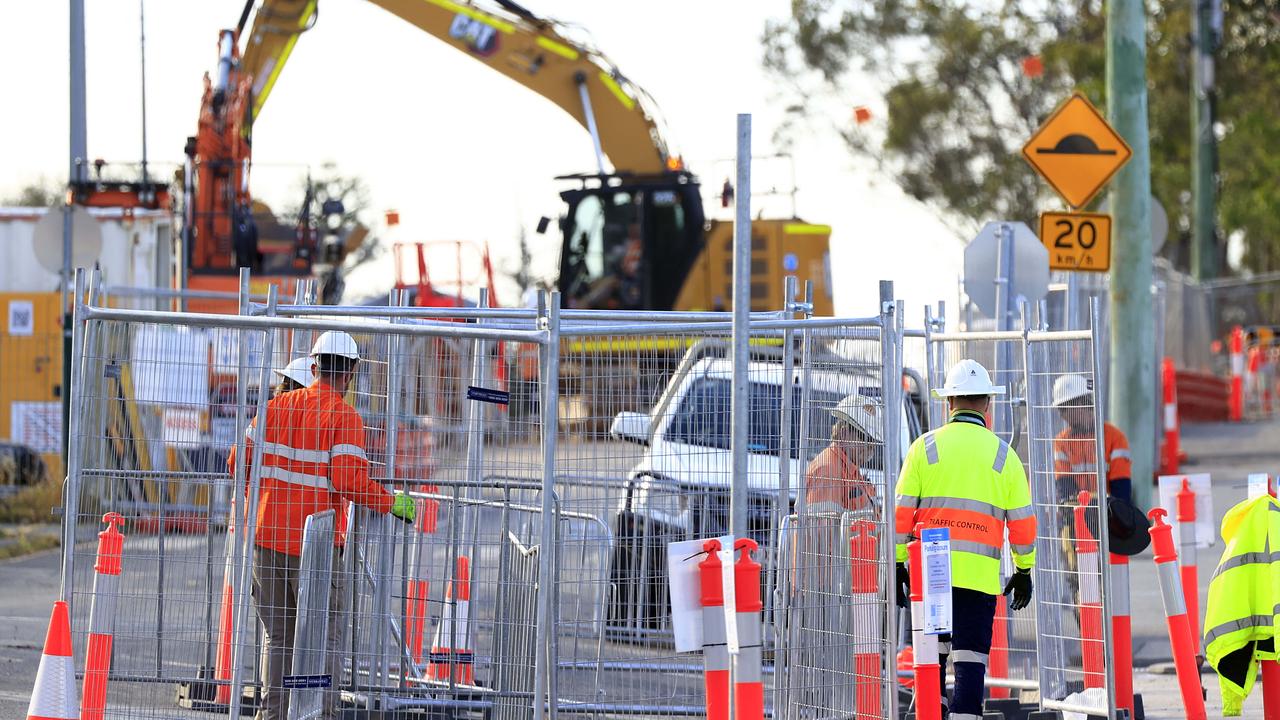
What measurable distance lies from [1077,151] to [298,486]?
8.37m

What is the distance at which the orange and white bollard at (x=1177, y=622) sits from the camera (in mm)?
9464

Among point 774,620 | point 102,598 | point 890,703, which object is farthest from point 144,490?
point 890,703

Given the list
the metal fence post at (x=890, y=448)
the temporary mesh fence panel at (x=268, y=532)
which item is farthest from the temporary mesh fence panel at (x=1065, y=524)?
the temporary mesh fence panel at (x=268, y=532)

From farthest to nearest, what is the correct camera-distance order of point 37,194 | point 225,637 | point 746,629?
point 37,194 < point 225,637 < point 746,629

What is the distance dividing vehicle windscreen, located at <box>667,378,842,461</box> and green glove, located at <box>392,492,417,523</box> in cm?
124

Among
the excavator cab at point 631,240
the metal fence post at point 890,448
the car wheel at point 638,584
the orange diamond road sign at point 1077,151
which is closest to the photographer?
the metal fence post at point 890,448

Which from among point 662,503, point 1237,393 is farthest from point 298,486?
point 1237,393

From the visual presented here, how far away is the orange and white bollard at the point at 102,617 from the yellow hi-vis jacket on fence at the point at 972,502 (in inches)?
137

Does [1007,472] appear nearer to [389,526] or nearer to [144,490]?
[389,526]

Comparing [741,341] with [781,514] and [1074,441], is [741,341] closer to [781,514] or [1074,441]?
[781,514]

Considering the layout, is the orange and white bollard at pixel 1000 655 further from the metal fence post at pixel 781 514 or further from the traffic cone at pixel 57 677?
the traffic cone at pixel 57 677

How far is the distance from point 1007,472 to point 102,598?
407 centimetres

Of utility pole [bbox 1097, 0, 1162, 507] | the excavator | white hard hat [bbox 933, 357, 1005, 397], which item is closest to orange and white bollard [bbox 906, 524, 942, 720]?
white hard hat [bbox 933, 357, 1005, 397]

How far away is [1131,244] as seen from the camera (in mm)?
15930
